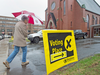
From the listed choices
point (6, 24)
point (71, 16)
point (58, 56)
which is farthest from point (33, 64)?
point (6, 24)

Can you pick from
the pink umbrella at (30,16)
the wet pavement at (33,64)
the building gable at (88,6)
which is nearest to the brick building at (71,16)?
the building gable at (88,6)

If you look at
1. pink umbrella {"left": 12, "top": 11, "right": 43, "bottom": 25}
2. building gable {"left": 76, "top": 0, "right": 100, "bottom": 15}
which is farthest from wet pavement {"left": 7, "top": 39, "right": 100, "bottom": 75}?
building gable {"left": 76, "top": 0, "right": 100, "bottom": 15}

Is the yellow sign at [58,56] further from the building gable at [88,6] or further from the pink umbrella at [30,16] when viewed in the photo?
the building gable at [88,6]

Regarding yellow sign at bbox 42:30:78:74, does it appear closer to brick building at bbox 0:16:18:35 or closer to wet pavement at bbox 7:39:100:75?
wet pavement at bbox 7:39:100:75

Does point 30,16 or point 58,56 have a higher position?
point 30,16

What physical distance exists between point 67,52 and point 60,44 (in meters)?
0.38

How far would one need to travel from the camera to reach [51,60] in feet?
6.18

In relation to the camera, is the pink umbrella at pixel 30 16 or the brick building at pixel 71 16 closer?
the pink umbrella at pixel 30 16

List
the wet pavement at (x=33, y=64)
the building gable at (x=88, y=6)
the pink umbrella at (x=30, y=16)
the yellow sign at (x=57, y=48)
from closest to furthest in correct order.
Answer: the yellow sign at (x=57, y=48) < the wet pavement at (x=33, y=64) < the pink umbrella at (x=30, y=16) < the building gable at (x=88, y=6)

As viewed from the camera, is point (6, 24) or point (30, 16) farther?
point (6, 24)

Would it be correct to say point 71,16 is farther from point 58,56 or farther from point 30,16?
point 58,56

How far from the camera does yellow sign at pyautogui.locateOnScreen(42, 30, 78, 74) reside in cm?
182

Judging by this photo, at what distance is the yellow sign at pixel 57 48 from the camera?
182 cm

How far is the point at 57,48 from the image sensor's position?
2066mm
